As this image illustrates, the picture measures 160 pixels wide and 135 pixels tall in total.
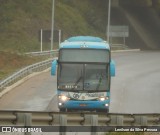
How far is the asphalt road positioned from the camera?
995 inches

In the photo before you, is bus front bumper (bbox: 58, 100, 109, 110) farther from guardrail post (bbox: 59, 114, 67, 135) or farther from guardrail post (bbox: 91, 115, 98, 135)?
guardrail post (bbox: 59, 114, 67, 135)

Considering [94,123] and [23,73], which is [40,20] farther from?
[94,123]

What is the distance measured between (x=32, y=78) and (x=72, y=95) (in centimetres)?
1479

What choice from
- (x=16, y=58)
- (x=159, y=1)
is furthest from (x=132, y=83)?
(x=159, y=1)

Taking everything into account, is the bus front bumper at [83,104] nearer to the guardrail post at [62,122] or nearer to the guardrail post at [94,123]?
the guardrail post at [94,123]

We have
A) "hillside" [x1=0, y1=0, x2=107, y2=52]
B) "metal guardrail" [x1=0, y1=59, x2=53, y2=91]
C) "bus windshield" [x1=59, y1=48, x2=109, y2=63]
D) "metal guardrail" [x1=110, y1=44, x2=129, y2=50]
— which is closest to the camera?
"bus windshield" [x1=59, y1=48, x2=109, y2=63]

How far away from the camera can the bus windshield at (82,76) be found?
2058 centimetres

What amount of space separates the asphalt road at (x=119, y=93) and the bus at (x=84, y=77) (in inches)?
145

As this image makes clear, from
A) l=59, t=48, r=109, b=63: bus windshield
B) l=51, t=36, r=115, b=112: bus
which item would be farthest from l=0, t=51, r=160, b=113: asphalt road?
l=59, t=48, r=109, b=63: bus windshield

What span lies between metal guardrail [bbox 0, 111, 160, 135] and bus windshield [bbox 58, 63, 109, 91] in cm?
627

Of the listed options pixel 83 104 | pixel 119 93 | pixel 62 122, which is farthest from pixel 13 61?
pixel 62 122

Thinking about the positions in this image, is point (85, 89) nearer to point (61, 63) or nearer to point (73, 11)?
point (61, 63)

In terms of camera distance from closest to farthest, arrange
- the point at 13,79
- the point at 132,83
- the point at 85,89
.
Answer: the point at 85,89 < the point at 13,79 < the point at 132,83

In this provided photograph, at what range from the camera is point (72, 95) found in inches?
818
